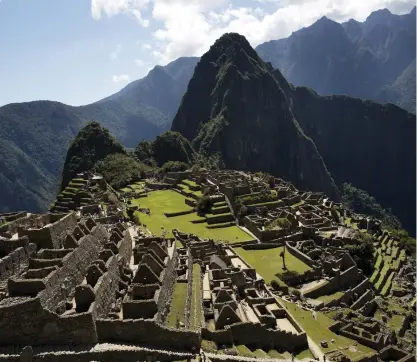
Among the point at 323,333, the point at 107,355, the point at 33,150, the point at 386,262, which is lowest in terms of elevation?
the point at 386,262

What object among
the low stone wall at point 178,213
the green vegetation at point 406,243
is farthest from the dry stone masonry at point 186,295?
the green vegetation at point 406,243

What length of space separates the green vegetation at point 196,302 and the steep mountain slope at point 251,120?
451 feet

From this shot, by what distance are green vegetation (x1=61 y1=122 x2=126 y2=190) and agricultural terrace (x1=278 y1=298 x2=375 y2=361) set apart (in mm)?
78142

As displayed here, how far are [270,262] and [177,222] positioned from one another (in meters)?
16.5

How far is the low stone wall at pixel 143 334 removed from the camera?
1981cm

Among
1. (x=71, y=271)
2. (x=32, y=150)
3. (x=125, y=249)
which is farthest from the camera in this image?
(x=32, y=150)

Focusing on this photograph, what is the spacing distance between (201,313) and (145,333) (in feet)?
16.8

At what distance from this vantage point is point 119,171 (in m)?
91.4

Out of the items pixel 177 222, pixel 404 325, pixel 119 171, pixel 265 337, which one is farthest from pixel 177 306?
pixel 119 171

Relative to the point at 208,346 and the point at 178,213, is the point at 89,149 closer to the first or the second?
the point at 178,213

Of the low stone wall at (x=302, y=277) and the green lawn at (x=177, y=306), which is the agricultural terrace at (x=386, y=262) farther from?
the green lawn at (x=177, y=306)

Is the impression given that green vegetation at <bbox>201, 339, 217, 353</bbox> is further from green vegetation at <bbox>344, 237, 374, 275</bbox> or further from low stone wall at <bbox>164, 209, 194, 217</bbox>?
low stone wall at <bbox>164, 209, 194, 217</bbox>

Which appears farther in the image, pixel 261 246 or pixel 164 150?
pixel 164 150

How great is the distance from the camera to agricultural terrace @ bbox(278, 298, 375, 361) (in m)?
27.5
